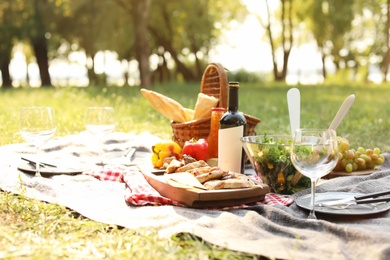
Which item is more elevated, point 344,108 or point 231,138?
point 344,108

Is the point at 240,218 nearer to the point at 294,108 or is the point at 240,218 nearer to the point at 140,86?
the point at 294,108

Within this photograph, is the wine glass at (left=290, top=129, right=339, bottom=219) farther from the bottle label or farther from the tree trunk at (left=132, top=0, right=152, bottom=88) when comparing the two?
the tree trunk at (left=132, top=0, right=152, bottom=88)

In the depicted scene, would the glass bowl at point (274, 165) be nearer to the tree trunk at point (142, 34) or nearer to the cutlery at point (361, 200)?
the cutlery at point (361, 200)

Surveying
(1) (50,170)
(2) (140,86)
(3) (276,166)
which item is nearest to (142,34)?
(2) (140,86)

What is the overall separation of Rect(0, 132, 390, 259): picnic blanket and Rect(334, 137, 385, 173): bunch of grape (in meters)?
0.25

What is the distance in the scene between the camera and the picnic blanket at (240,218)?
8.43 ft

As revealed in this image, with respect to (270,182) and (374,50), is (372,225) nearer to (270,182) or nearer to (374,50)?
(270,182)

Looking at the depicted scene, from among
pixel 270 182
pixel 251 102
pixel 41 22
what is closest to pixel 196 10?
pixel 41 22

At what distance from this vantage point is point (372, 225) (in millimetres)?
2918

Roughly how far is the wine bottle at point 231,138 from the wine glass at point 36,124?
1203mm

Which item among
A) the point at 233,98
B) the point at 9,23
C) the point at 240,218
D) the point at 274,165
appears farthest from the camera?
the point at 9,23

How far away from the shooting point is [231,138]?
12.6 feet

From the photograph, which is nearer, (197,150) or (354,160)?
(197,150)

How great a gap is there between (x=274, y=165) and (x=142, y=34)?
13.5m
